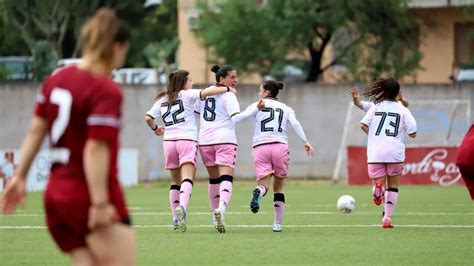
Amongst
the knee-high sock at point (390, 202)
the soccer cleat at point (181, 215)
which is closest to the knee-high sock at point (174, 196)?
the soccer cleat at point (181, 215)

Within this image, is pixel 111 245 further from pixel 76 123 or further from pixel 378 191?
pixel 378 191

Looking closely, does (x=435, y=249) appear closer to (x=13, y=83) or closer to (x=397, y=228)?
(x=397, y=228)

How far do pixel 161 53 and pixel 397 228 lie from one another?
36.0 meters

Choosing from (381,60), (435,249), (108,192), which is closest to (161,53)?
(381,60)

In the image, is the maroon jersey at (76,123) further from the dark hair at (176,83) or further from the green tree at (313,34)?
the green tree at (313,34)

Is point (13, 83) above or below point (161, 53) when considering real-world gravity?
below

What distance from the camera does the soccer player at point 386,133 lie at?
17.6 m

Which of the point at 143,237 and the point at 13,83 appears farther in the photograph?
the point at 13,83

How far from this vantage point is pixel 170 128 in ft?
55.9

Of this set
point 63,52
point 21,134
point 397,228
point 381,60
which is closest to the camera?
point 397,228

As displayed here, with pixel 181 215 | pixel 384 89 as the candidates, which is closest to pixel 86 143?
pixel 181 215

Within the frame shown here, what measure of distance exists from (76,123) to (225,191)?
30.4 feet

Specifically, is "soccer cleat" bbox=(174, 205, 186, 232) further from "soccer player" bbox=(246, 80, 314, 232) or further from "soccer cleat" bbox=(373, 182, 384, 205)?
"soccer cleat" bbox=(373, 182, 384, 205)

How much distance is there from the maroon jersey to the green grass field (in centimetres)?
504
